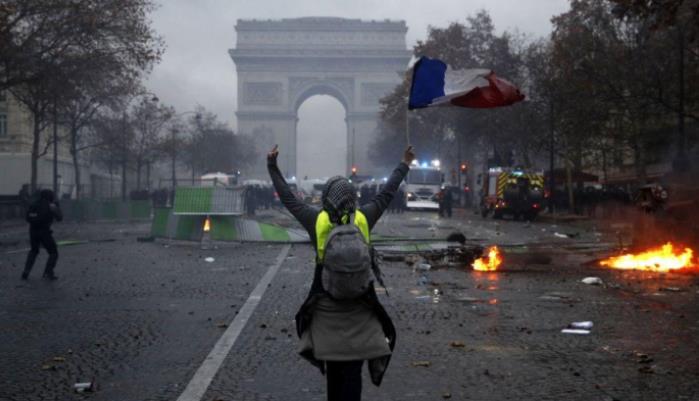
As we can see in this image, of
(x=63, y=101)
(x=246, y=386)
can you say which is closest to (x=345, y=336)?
(x=246, y=386)

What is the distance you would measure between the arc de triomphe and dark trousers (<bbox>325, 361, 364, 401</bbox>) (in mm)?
104280

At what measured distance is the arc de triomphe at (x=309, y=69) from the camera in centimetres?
10931

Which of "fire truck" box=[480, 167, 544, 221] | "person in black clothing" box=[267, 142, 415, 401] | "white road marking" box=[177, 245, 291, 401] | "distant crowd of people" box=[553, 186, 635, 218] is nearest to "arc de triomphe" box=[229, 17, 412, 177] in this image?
"distant crowd of people" box=[553, 186, 635, 218]

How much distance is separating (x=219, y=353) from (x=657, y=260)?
38.1ft

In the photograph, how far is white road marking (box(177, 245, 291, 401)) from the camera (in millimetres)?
6809

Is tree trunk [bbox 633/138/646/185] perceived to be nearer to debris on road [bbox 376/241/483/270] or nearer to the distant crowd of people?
the distant crowd of people

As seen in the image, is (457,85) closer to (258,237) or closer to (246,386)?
(246,386)

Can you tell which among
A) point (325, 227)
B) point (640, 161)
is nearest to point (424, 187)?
point (640, 161)

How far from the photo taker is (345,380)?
4812 mm

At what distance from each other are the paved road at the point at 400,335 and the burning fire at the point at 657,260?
980 mm

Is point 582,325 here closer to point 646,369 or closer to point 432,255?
Result: point 646,369

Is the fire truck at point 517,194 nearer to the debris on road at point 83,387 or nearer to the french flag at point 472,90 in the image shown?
the french flag at point 472,90

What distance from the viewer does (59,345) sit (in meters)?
8.88

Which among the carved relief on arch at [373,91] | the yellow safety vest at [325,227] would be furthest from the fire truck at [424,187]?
the yellow safety vest at [325,227]
